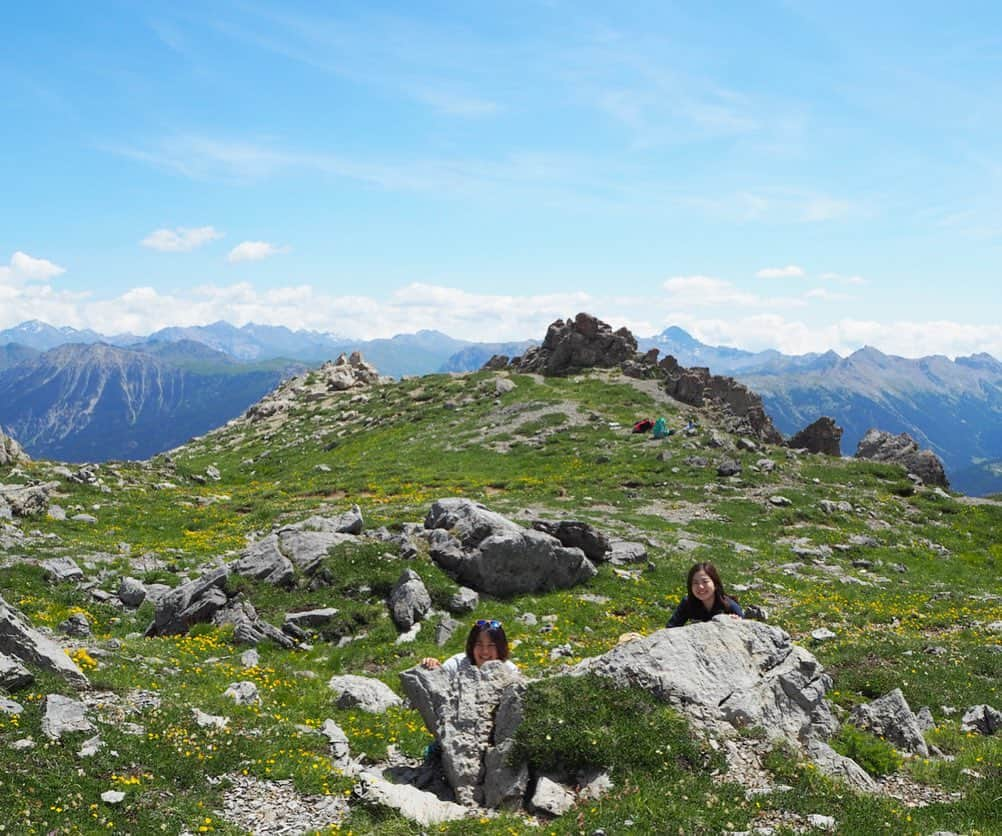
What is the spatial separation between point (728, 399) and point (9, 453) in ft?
245

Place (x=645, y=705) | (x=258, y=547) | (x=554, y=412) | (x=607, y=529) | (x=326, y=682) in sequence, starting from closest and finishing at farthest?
(x=645, y=705)
(x=326, y=682)
(x=258, y=547)
(x=607, y=529)
(x=554, y=412)

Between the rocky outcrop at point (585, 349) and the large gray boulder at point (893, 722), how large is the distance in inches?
3175

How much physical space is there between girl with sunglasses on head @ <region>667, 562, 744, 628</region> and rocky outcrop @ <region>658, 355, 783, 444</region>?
5641 centimetres

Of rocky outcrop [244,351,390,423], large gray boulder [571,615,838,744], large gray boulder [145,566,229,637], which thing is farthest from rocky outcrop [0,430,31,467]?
large gray boulder [571,615,838,744]

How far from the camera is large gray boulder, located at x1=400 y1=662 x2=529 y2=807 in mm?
11383

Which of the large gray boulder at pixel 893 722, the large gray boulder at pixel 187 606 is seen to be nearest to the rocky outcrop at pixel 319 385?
the large gray boulder at pixel 187 606

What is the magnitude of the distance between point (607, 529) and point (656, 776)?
83.2 feet

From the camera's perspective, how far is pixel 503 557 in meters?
26.0

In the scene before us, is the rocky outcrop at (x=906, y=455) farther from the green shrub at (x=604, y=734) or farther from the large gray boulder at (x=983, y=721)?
the green shrub at (x=604, y=734)

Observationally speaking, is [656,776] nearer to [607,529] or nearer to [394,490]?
[607,529]

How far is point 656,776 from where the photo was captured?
10.5 meters

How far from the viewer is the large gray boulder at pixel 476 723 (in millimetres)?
11383

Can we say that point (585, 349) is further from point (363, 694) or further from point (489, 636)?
point (489, 636)

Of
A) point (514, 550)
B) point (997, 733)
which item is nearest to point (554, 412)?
point (514, 550)
